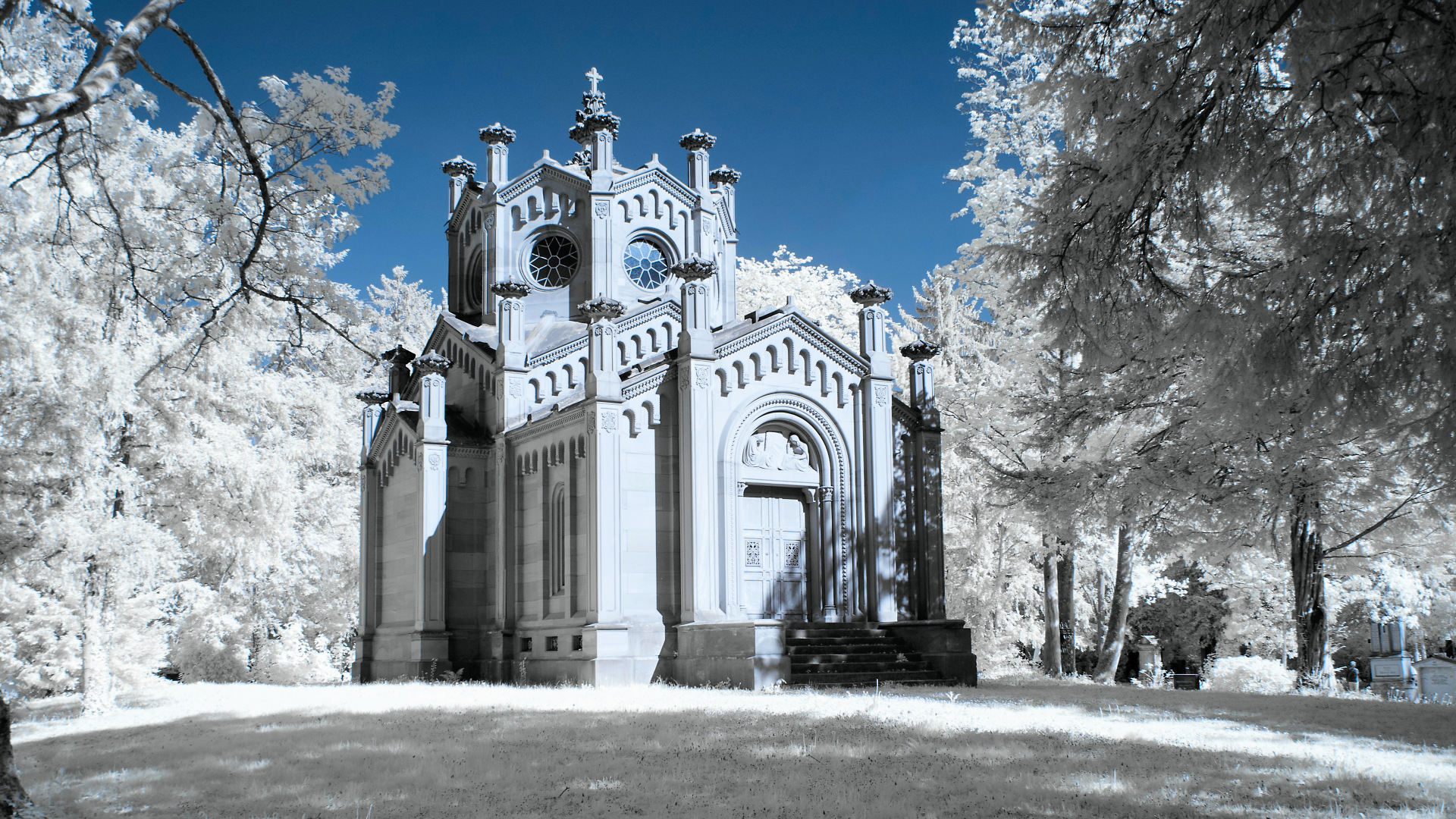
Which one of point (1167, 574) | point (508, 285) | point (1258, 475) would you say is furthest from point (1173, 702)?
point (1167, 574)

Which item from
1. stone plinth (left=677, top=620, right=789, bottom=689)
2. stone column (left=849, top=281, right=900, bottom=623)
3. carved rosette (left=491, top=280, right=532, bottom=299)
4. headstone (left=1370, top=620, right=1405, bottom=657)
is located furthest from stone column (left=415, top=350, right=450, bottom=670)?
headstone (left=1370, top=620, right=1405, bottom=657)

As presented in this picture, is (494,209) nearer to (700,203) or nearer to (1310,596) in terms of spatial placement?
(700,203)

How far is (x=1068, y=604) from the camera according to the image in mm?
31797

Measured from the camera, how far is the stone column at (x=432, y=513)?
23.8 metres

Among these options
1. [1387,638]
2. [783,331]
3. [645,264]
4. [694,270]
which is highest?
[645,264]

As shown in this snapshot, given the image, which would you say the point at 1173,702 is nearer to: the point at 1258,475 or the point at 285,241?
the point at 1258,475

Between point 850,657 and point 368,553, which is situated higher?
point 368,553

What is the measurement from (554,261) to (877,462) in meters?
10.3

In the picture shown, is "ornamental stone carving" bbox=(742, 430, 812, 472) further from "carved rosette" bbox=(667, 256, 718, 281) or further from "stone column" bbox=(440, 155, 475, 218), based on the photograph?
"stone column" bbox=(440, 155, 475, 218)

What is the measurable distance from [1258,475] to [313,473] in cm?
2566

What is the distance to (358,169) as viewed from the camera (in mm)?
9266

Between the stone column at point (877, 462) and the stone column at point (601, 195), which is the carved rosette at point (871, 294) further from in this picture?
the stone column at point (601, 195)

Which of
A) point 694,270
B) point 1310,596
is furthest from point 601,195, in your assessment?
point 1310,596

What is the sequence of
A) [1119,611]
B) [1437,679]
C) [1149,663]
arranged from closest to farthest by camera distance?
[1437,679] → [1119,611] → [1149,663]
